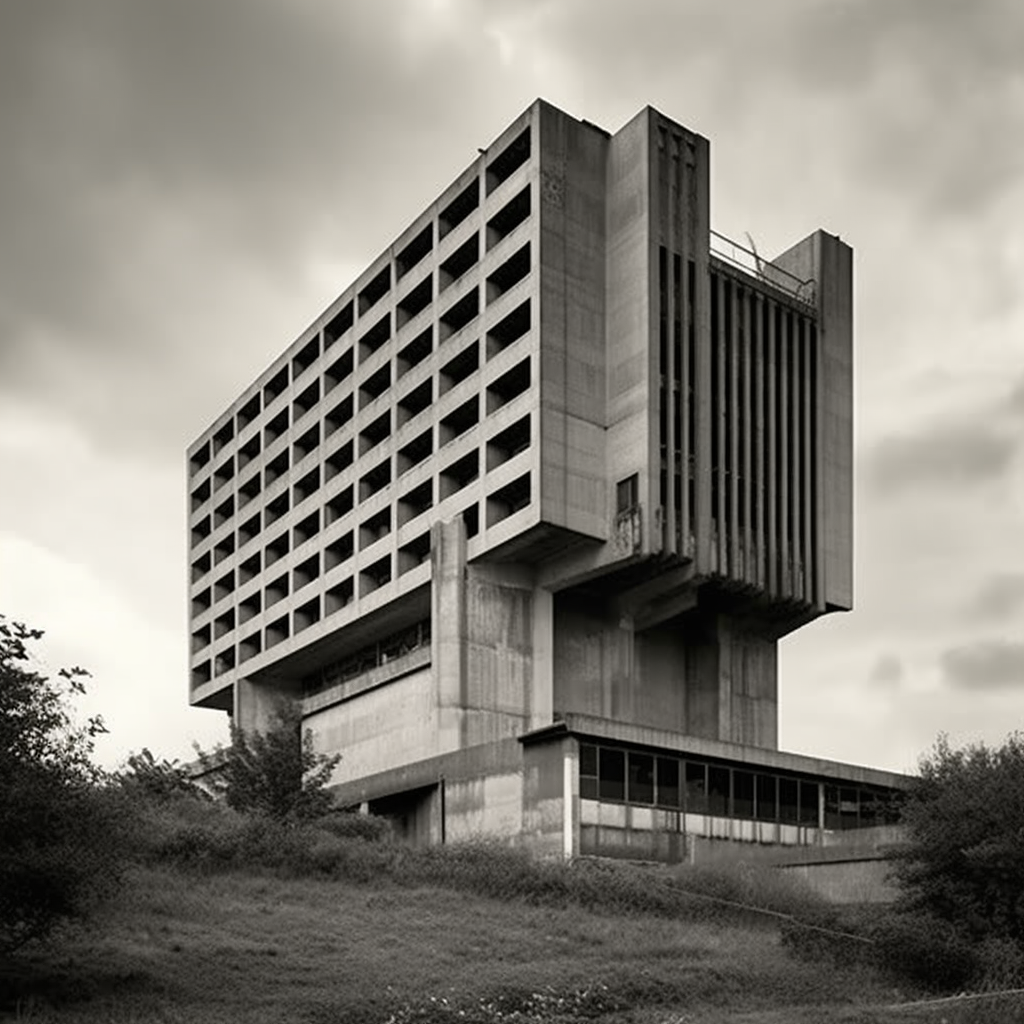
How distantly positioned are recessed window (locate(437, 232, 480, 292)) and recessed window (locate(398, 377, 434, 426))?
4473 mm

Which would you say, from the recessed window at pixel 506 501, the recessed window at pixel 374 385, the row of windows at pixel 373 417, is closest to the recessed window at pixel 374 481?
the row of windows at pixel 373 417

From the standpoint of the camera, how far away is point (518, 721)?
203ft

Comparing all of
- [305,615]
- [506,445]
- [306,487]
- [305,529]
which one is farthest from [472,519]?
[306,487]

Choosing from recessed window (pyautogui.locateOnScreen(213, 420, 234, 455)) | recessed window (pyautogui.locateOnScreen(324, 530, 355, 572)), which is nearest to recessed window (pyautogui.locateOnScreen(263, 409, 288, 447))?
recessed window (pyautogui.locateOnScreen(213, 420, 234, 455))

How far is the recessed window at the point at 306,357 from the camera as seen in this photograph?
268 ft

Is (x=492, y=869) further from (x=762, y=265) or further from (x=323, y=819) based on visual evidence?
(x=762, y=265)

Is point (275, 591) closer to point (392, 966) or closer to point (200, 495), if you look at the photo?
point (200, 495)

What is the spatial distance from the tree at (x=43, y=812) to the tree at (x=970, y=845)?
18.1 m

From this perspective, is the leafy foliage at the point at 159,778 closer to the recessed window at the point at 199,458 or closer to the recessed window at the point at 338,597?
the recessed window at the point at 338,597

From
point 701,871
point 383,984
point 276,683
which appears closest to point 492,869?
point 701,871

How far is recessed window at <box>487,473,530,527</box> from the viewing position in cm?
6178

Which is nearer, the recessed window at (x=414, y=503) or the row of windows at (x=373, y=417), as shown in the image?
the row of windows at (x=373, y=417)

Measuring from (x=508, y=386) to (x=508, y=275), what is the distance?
481cm

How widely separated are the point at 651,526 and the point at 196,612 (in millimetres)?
43295
